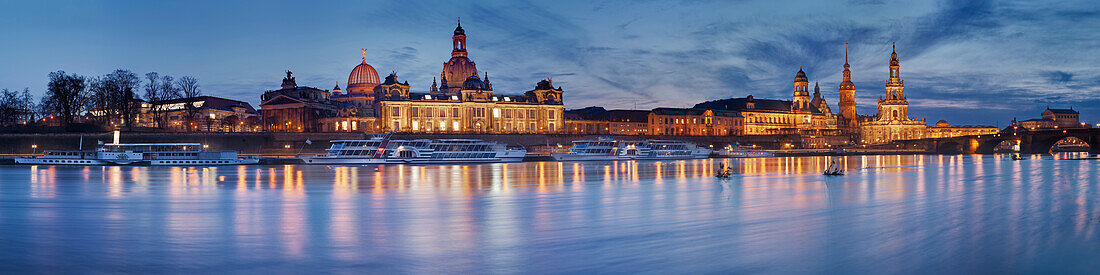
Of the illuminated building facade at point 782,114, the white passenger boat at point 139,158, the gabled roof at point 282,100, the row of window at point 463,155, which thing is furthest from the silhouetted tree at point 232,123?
the illuminated building facade at point 782,114

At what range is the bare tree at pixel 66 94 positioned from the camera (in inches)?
3332

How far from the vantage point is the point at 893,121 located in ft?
582

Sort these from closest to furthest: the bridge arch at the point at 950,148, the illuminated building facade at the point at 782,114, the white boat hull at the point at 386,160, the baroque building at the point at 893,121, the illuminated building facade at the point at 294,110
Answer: the white boat hull at the point at 386,160 < the illuminated building facade at the point at 294,110 < the bridge arch at the point at 950,148 < the illuminated building facade at the point at 782,114 < the baroque building at the point at 893,121

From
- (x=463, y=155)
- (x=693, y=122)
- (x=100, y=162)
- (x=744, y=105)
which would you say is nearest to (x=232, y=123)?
(x=100, y=162)

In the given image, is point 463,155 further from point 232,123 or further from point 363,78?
point 363,78

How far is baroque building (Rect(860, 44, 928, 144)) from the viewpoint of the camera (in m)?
178

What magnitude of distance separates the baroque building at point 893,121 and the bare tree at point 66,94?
163064 mm

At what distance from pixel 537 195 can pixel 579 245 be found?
575 inches

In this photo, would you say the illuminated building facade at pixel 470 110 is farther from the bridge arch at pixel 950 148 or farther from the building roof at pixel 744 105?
the bridge arch at pixel 950 148

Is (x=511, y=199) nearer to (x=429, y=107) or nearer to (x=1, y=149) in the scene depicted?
(x=1, y=149)

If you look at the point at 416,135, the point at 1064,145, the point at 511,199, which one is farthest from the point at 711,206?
the point at 1064,145

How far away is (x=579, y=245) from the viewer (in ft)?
55.4

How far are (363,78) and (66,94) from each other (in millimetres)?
50936

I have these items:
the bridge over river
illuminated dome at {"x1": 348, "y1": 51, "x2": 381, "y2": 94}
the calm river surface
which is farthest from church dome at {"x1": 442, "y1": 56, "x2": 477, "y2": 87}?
the calm river surface
